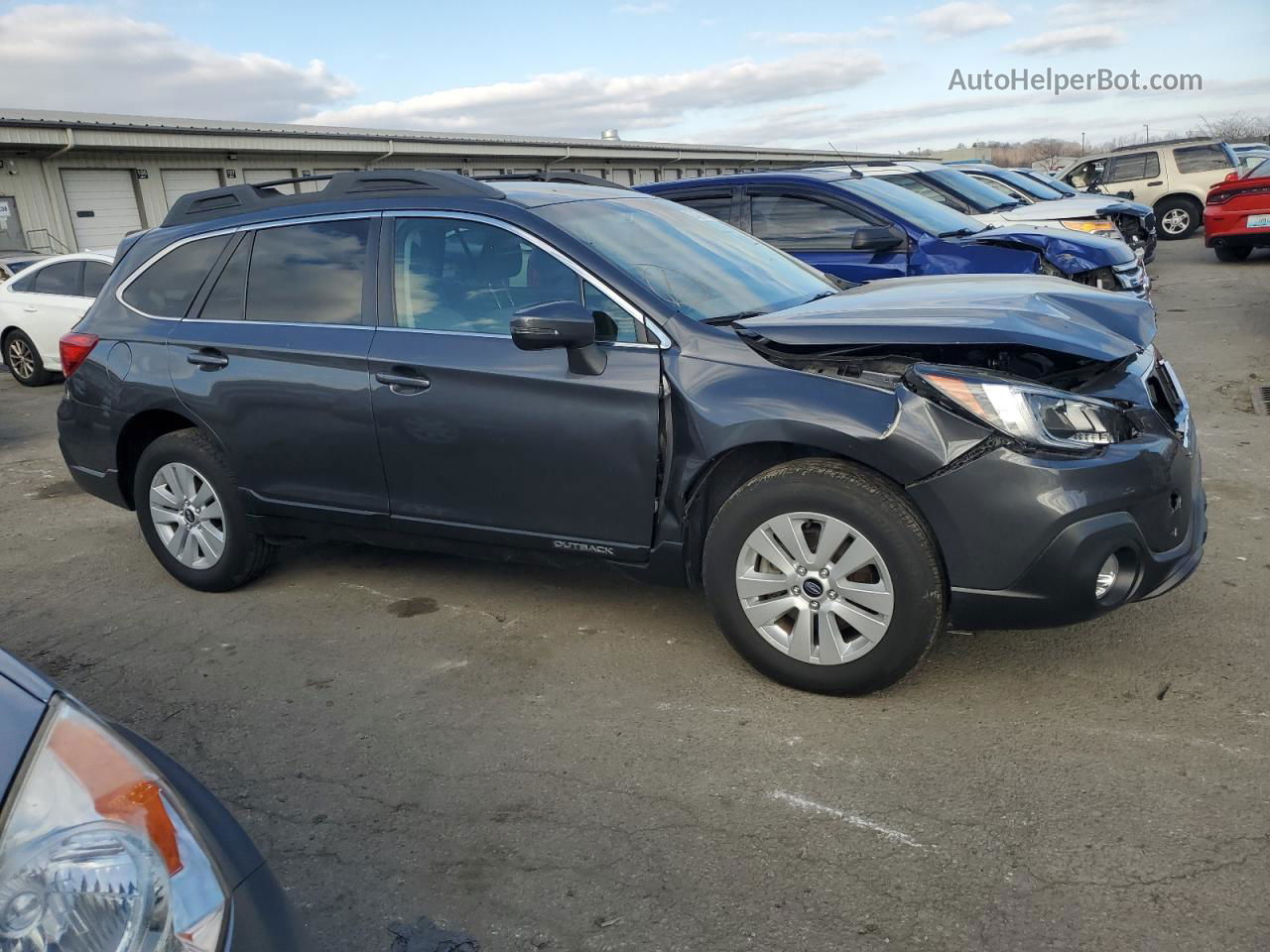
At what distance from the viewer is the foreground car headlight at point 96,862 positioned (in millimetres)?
1405

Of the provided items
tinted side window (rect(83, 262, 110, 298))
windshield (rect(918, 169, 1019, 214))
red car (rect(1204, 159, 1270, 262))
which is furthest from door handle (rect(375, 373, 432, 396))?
red car (rect(1204, 159, 1270, 262))

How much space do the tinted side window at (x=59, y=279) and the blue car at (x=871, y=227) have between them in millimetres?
6883

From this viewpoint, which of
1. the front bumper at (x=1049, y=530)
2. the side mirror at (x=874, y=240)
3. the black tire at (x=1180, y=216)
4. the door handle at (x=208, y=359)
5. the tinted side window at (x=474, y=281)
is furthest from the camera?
the black tire at (x=1180, y=216)

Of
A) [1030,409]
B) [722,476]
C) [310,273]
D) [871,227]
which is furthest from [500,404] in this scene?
[871,227]

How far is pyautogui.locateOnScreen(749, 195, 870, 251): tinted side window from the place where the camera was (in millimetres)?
8109

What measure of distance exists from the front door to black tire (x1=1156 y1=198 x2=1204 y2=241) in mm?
21841

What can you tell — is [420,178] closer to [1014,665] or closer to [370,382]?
[370,382]

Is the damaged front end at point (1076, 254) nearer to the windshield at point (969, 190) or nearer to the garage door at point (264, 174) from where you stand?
the windshield at point (969, 190)

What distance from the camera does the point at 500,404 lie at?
158 inches

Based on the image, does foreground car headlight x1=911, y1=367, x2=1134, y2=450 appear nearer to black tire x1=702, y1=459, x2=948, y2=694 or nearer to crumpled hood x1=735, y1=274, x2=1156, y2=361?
crumpled hood x1=735, y1=274, x2=1156, y2=361

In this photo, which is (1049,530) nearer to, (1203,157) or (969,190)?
(969,190)

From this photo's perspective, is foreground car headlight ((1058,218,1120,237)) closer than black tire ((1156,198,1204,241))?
Yes

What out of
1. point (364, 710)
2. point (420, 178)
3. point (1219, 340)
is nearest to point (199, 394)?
point (420, 178)

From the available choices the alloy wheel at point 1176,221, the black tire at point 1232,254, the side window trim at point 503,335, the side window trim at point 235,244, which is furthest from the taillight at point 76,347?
the alloy wheel at point 1176,221
